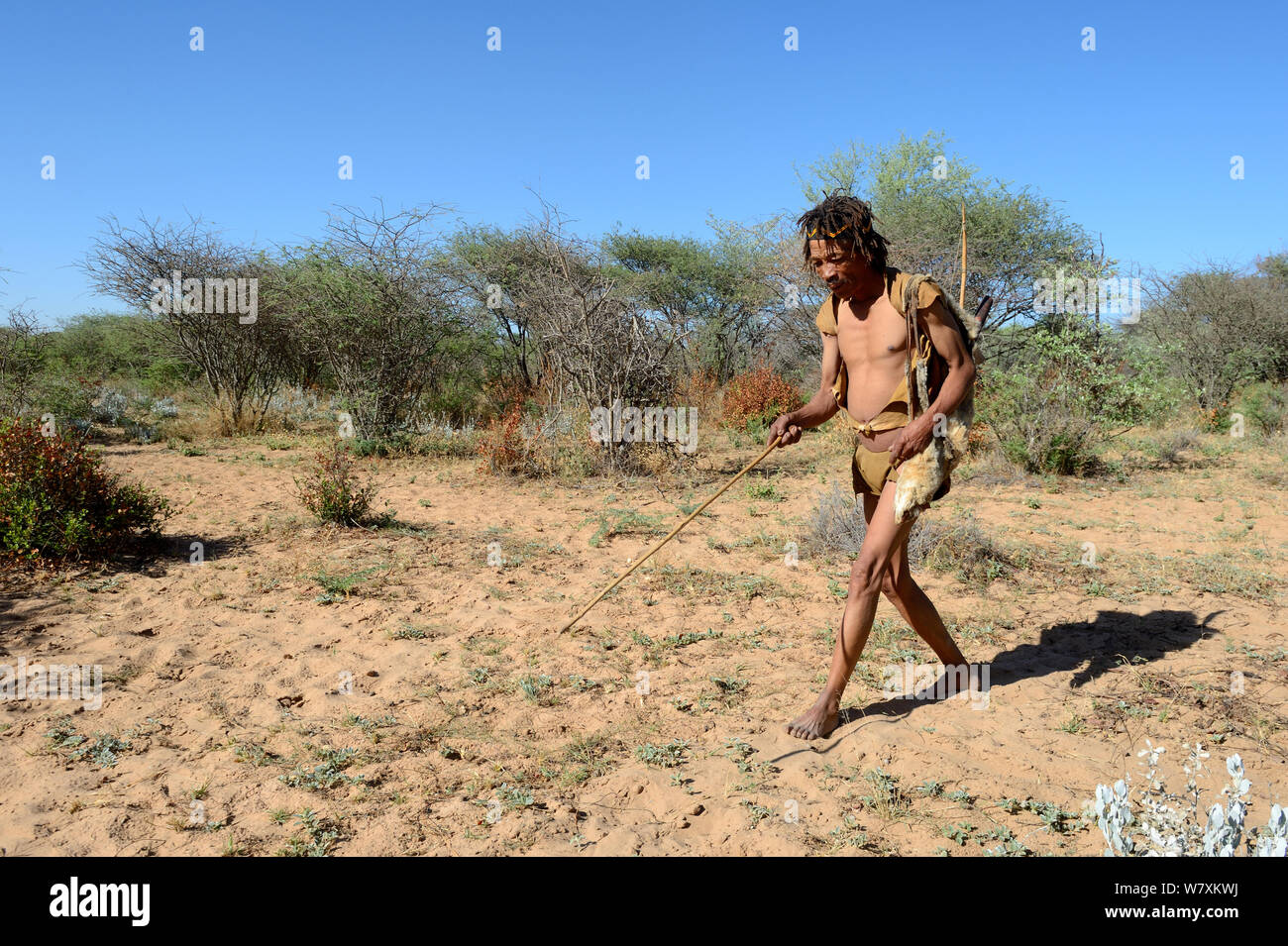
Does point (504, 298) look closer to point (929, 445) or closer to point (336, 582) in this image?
point (336, 582)

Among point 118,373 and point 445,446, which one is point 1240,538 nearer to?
point 445,446

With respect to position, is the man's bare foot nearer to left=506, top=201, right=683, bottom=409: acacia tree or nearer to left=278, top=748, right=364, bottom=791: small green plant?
left=278, top=748, right=364, bottom=791: small green plant

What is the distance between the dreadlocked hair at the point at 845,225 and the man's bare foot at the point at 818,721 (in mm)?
1723

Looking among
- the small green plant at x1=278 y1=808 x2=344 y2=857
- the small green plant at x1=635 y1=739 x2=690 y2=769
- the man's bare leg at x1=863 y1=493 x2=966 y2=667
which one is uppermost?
the man's bare leg at x1=863 y1=493 x2=966 y2=667

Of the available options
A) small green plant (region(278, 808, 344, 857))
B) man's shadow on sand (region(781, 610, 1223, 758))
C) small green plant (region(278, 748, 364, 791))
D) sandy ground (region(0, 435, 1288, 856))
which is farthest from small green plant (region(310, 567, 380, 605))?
man's shadow on sand (region(781, 610, 1223, 758))

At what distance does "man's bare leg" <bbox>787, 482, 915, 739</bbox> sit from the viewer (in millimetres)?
2920

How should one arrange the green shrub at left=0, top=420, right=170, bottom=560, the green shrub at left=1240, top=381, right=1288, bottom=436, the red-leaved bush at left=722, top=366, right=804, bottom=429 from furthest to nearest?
the red-leaved bush at left=722, top=366, right=804, bottom=429
the green shrub at left=1240, top=381, right=1288, bottom=436
the green shrub at left=0, top=420, right=170, bottom=560

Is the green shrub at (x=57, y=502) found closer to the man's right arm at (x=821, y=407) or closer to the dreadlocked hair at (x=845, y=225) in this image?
the man's right arm at (x=821, y=407)

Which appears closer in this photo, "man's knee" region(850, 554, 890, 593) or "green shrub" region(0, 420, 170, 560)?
"man's knee" region(850, 554, 890, 593)

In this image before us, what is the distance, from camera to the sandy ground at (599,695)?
8.14 feet

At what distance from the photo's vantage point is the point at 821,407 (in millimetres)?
3340

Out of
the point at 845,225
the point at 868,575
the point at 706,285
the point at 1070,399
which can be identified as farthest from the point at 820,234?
the point at 706,285

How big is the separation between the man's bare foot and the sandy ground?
7 centimetres

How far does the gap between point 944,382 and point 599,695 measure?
6.55 ft
